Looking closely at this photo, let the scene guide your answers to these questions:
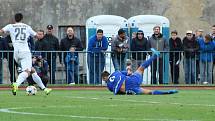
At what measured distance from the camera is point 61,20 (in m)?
38.3

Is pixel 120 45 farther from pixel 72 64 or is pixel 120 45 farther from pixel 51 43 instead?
pixel 51 43

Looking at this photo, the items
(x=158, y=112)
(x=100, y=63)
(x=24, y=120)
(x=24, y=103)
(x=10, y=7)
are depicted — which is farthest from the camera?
(x=10, y=7)

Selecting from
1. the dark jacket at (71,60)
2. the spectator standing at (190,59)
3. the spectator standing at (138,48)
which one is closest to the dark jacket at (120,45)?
the spectator standing at (138,48)

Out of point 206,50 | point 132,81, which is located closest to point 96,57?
point 206,50

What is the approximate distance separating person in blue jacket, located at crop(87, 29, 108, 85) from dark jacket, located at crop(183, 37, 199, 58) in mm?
2757

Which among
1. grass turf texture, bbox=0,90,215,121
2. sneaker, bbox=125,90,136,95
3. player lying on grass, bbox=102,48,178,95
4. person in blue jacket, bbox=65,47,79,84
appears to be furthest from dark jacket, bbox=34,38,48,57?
grass turf texture, bbox=0,90,215,121

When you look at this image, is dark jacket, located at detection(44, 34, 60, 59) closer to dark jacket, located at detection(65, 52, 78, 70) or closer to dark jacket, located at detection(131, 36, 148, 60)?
dark jacket, located at detection(65, 52, 78, 70)

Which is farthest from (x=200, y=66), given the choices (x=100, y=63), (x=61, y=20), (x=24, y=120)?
(x=24, y=120)

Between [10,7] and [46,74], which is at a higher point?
[10,7]

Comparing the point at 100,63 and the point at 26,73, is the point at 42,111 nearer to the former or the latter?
the point at 26,73

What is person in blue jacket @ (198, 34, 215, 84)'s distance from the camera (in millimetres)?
28312

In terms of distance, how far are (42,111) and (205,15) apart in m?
24.7

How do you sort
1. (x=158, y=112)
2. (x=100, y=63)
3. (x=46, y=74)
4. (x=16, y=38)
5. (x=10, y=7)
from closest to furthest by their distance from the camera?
(x=158, y=112)
(x=16, y=38)
(x=46, y=74)
(x=100, y=63)
(x=10, y=7)

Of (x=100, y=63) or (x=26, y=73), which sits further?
(x=100, y=63)
